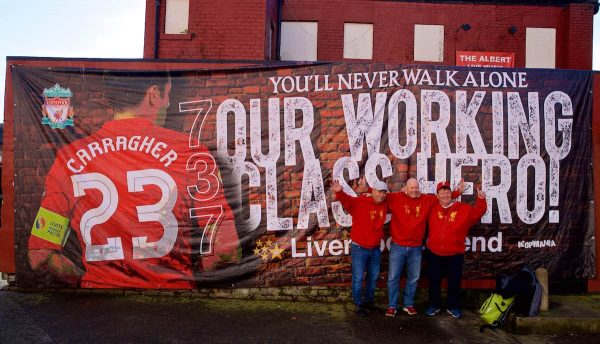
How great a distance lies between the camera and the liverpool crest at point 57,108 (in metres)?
6.36

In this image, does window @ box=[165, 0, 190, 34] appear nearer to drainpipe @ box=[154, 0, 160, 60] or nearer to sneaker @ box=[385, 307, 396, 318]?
drainpipe @ box=[154, 0, 160, 60]

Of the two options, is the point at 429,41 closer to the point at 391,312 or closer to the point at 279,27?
the point at 279,27

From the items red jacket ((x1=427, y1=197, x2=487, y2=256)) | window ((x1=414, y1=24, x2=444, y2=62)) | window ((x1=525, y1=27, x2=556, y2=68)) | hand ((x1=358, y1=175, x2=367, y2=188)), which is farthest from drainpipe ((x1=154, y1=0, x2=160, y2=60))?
window ((x1=525, y1=27, x2=556, y2=68))

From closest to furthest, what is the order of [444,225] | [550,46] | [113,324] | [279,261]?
[113,324], [444,225], [279,261], [550,46]

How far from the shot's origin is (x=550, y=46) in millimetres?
16328

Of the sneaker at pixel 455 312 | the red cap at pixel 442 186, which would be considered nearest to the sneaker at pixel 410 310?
the sneaker at pixel 455 312

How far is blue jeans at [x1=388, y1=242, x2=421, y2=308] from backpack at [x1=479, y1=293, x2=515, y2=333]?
2.80 ft

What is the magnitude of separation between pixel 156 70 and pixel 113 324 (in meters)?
3.27

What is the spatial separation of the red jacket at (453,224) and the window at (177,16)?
9973 millimetres

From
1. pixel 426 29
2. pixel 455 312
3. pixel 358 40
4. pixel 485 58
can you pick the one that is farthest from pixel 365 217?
pixel 485 58

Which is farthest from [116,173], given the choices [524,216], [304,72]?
[524,216]

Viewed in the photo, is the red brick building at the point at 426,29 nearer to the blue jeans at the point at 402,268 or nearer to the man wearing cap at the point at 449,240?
the man wearing cap at the point at 449,240

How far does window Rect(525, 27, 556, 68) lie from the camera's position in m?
16.3

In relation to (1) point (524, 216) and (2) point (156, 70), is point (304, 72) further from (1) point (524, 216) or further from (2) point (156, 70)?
(1) point (524, 216)
